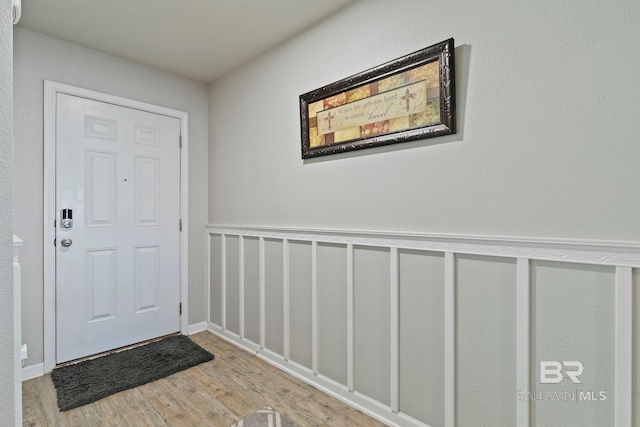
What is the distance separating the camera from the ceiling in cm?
191

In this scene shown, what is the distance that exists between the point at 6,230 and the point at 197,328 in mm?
2548

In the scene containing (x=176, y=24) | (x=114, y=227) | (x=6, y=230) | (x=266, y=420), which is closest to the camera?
(x=6, y=230)

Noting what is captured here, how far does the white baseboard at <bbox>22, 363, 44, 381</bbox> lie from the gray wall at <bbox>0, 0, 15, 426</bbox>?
1973 mm

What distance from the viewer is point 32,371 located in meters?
2.15

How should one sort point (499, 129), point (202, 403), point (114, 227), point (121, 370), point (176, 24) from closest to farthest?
→ 1. point (499, 129)
2. point (202, 403)
3. point (176, 24)
4. point (121, 370)
5. point (114, 227)

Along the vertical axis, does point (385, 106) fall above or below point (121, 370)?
above

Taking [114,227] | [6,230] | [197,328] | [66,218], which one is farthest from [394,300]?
[66,218]

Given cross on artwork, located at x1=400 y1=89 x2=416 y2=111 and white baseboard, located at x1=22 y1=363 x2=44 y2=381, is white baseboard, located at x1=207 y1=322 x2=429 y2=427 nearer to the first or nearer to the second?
white baseboard, located at x1=22 y1=363 x2=44 y2=381

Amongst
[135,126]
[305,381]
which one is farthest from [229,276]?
[135,126]

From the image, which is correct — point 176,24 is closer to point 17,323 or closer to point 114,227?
point 114,227

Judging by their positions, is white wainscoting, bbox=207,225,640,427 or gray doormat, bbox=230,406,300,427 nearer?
white wainscoting, bbox=207,225,640,427

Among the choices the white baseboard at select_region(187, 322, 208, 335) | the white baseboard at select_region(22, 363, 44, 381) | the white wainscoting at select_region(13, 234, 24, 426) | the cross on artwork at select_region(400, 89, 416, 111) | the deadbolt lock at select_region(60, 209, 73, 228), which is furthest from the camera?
the white baseboard at select_region(187, 322, 208, 335)

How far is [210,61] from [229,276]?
1.75 metres

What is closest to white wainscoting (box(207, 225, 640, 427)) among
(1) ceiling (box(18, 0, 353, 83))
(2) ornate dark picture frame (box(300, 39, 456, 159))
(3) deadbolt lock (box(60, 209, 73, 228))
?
(2) ornate dark picture frame (box(300, 39, 456, 159))
